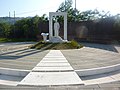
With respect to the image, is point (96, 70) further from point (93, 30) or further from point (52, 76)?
point (93, 30)

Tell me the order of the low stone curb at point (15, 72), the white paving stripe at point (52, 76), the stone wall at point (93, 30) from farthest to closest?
1. the stone wall at point (93, 30)
2. the low stone curb at point (15, 72)
3. the white paving stripe at point (52, 76)

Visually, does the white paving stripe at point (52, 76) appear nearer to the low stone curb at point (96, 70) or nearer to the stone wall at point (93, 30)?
the low stone curb at point (96, 70)

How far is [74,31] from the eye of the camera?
2467 centimetres

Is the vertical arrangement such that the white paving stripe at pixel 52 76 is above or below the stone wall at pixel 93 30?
below

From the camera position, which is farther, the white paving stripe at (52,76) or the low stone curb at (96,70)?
the low stone curb at (96,70)

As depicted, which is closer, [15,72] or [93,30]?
[15,72]

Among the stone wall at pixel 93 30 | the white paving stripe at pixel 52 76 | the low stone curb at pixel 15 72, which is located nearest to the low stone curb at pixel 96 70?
the white paving stripe at pixel 52 76

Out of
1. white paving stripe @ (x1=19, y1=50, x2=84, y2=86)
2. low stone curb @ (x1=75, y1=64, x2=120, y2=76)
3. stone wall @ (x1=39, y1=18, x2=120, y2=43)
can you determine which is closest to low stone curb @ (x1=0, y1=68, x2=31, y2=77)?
white paving stripe @ (x1=19, y1=50, x2=84, y2=86)

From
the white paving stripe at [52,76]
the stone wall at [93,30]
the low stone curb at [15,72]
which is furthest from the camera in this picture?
the stone wall at [93,30]

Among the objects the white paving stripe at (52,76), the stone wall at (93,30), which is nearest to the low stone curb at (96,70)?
the white paving stripe at (52,76)

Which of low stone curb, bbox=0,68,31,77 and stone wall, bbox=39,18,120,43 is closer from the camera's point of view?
low stone curb, bbox=0,68,31,77

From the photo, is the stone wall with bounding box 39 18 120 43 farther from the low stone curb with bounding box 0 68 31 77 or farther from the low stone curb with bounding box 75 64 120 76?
the low stone curb with bounding box 0 68 31 77

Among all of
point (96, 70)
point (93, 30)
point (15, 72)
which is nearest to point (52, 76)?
point (15, 72)

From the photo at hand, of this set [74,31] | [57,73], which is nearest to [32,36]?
[74,31]
